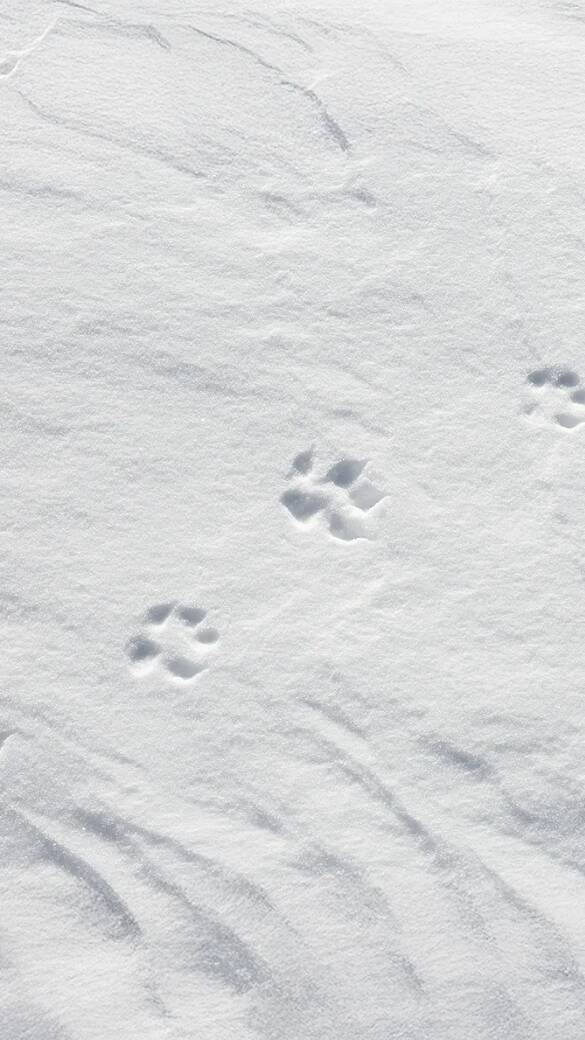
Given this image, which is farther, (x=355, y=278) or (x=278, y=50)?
(x=278, y=50)

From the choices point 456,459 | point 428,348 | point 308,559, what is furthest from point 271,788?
point 428,348

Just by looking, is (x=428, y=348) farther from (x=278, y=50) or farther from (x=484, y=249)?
(x=278, y=50)

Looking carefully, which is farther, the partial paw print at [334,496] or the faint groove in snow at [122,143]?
the faint groove in snow at [122,143]

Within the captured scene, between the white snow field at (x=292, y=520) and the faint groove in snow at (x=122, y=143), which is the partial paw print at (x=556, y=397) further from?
the faint groove in snow at (x=122, y=143)

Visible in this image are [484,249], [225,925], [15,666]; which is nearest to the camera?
[225,925]

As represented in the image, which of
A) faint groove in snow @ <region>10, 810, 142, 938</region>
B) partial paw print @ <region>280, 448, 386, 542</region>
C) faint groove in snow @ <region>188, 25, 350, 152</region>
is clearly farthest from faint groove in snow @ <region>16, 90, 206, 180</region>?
faint groove in snow @ <region>10, 810, 142, 938</region>

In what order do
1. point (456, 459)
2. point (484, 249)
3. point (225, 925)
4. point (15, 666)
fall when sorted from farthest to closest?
point (484, 249), point (456, 459), point (15, 666), point (225, 925)

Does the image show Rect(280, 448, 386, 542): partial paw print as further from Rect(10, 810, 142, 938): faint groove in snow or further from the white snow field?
Rect(10, 810, 142, 938): faint groove in snow

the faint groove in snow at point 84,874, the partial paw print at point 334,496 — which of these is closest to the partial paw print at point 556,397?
the partial paw print at point 334,496

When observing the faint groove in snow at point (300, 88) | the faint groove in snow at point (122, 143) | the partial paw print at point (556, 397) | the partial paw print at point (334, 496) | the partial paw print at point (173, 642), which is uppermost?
the faint groove in snow at point (300, 88)
